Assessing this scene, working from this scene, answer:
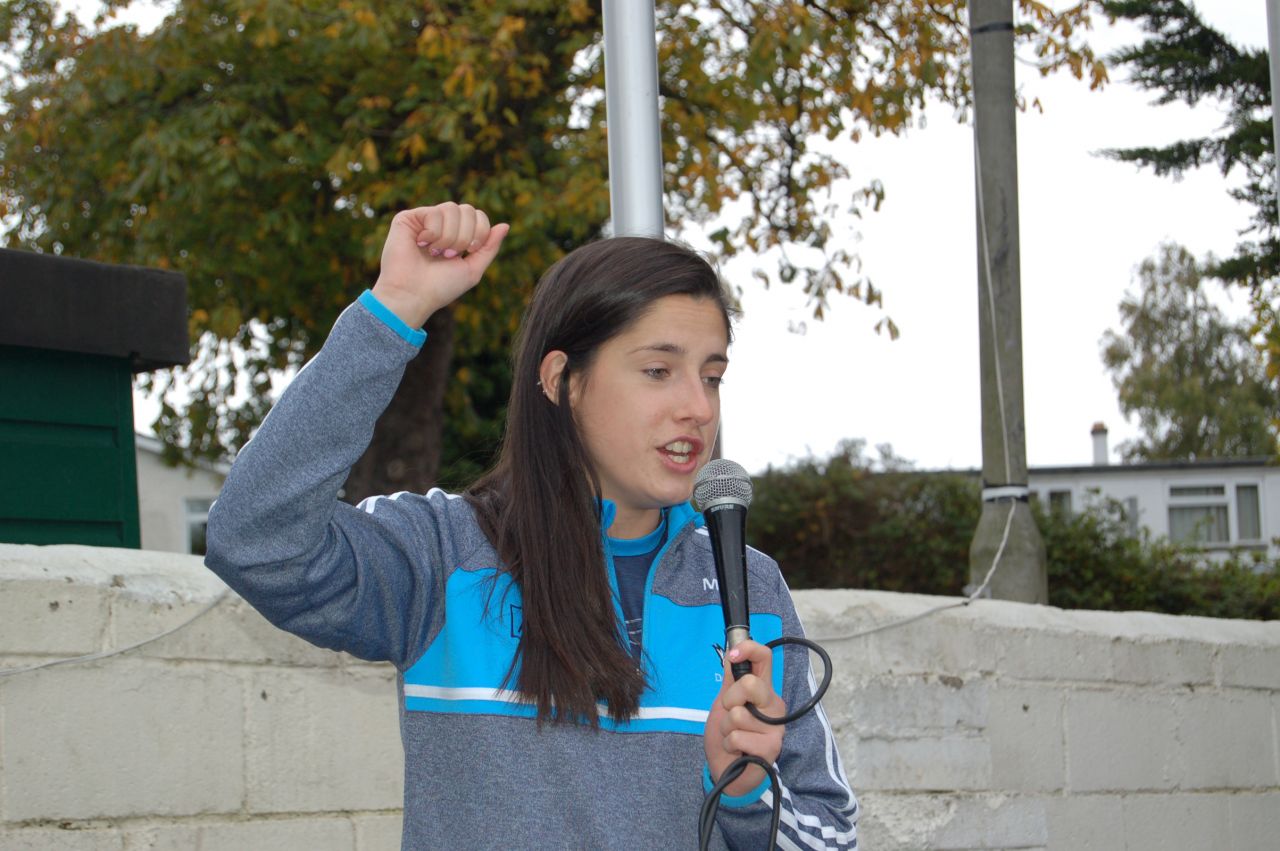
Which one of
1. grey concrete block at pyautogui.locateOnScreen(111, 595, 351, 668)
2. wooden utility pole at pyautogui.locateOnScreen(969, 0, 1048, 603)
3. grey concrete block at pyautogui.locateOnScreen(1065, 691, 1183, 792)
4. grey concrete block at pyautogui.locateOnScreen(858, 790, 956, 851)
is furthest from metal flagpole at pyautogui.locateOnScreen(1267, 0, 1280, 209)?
grey concrete block at pyautogui.locateOnScreen(111, 595, 351, 668)

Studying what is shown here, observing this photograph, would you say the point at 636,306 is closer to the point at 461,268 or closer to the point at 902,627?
the point at 461,268

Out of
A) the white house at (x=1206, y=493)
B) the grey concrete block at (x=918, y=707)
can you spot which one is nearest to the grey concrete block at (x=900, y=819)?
the grey concrete block at (x=918, y=707)

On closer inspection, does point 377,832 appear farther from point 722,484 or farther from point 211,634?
point 722,484

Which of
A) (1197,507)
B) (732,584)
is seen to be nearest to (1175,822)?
(732,584)

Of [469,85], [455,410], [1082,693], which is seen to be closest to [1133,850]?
[1082,693]

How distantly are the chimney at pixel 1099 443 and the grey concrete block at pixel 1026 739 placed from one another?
29.2 meters

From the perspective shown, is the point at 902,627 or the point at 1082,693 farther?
the point at 1082,693

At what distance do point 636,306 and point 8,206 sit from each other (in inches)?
417

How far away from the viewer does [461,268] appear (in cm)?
167

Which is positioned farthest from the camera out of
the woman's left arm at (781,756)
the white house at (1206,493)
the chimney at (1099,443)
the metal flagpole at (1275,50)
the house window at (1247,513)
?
the chimney at (1099,443)

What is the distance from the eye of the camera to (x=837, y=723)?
11.7 ft

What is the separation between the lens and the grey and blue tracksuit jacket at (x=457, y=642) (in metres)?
1.53

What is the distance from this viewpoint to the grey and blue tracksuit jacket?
1.53 metres

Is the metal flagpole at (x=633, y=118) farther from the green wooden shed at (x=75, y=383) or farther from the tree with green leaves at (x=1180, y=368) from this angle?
the tree with green leaves at (x=1180, y=368)
